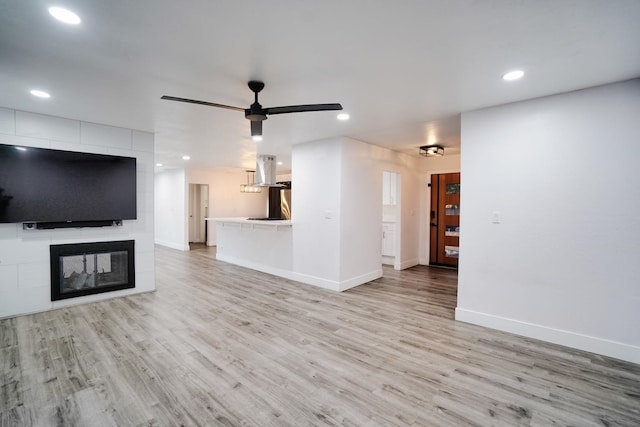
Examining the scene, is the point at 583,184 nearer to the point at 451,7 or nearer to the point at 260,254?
the point at 451,7

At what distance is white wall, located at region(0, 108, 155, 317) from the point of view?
11.6 ft

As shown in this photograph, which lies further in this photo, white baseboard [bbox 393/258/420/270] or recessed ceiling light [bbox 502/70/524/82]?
white baseboard [bbox 393/258/420/270]

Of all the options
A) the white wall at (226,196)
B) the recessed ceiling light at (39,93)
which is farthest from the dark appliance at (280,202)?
the recessed ceiling light at (39,93)

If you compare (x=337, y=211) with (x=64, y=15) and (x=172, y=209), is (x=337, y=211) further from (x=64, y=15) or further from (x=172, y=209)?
(x=172, y=209)

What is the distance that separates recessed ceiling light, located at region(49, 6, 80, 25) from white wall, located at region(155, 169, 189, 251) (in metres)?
7.39

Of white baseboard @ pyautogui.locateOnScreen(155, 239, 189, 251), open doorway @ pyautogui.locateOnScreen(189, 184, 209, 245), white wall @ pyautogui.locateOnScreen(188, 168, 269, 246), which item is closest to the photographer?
white baseboard @ pyautogui.locateOnScreen(155, 239, 189, 251)

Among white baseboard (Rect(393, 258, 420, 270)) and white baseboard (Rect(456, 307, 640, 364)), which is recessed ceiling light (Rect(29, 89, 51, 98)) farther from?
white baseboard (Rect(393, 258, 420, 270))

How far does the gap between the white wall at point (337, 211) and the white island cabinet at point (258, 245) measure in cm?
29

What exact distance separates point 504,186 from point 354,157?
91.9 inches

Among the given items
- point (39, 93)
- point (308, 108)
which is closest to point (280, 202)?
point (39, 93)

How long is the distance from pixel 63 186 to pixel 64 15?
2.88m

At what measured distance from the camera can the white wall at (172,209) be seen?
8812 mm

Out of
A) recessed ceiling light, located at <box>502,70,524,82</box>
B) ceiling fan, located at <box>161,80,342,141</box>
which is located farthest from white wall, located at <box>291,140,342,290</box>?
recessed ceiling light, located at <box>502,70,524,82</box>

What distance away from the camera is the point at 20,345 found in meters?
2.85
